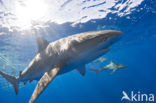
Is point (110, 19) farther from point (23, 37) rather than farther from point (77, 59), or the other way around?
point (77, 59)

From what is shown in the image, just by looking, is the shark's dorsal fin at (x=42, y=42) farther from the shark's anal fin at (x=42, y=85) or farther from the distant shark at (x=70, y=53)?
the shark's anal fin at (x=42, y=85)

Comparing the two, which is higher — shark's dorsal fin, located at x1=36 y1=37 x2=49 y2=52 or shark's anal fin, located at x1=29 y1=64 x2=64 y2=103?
shark's dorsal fin, located at x1=36 y1=37 x2=49 y2=52

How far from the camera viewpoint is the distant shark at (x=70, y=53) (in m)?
3.19

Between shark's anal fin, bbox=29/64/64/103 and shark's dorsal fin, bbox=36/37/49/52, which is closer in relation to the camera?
shark's anal fin, bbox=29/64/64/103

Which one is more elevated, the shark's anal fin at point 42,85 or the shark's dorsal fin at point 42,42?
the shark's dorsal fin at point 42,42

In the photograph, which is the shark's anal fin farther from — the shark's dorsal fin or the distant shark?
the shark's dorsal fin

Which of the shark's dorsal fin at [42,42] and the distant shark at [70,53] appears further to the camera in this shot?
the shark's dorsal fin at [42,42]

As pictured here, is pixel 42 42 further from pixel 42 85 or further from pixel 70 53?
pixel 42 85

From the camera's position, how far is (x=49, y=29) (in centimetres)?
1528

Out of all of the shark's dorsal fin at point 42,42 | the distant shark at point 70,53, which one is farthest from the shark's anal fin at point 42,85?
the shark's dorsal fin at point 42,42

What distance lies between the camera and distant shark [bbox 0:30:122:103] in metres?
3.19

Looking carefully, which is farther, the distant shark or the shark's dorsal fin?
the shark's dorsal fin

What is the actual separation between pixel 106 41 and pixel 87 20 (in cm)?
1309

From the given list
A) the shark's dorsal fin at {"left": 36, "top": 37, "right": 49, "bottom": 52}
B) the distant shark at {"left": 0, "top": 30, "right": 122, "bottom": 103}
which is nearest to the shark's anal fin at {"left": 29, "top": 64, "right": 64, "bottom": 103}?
the distant shark at {"left": 0, "top": 30, "right": 122, "bottom": 103}
